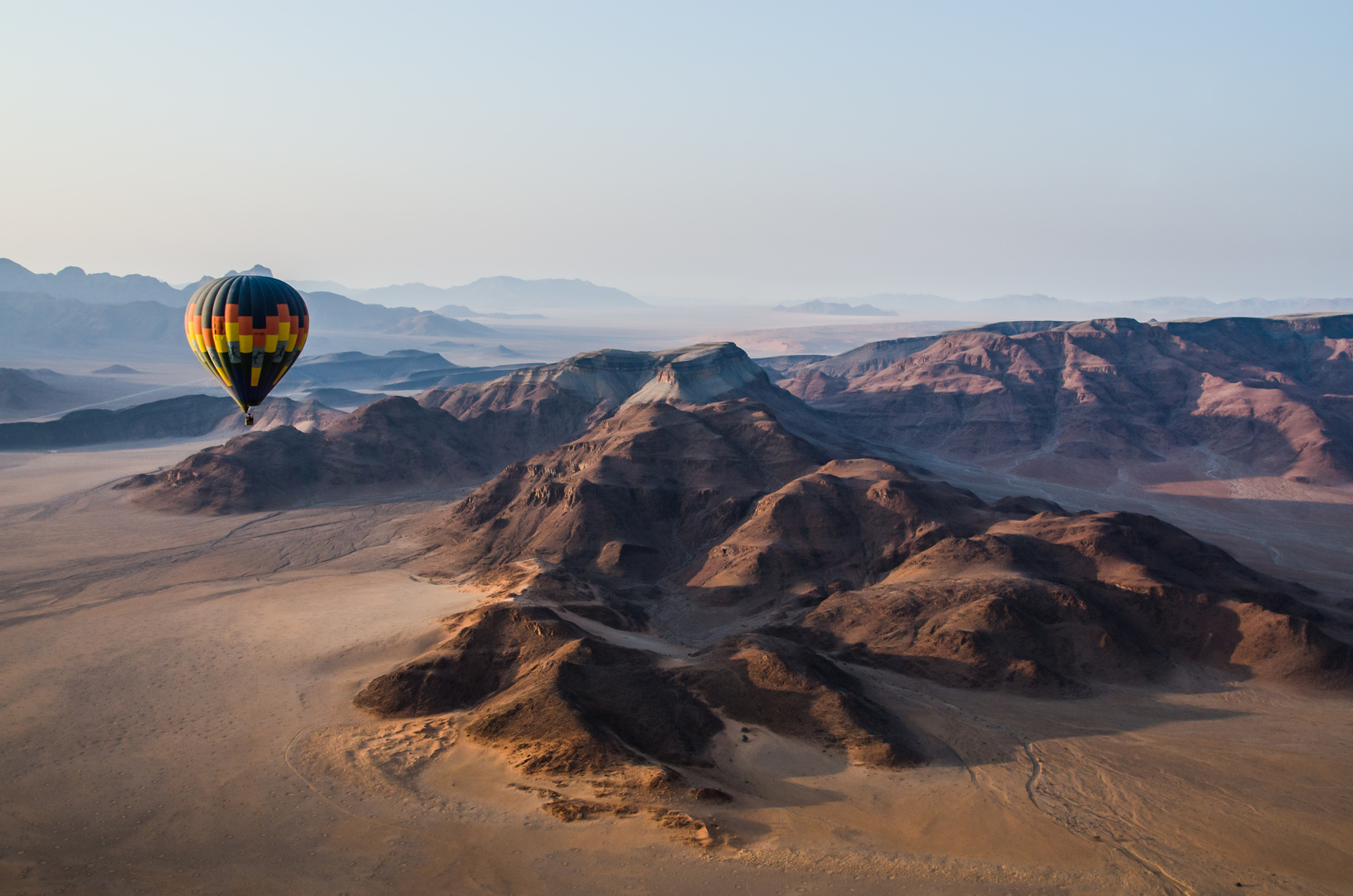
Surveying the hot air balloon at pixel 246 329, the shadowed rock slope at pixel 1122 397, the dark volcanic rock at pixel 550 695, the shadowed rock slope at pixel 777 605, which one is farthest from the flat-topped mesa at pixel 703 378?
the dark volcanic rock at pixel 550 695

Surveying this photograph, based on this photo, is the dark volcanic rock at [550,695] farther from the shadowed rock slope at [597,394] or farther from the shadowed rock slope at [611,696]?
the shadowed rock slope at [597,394]

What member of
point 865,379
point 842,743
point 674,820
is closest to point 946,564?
point 842,743

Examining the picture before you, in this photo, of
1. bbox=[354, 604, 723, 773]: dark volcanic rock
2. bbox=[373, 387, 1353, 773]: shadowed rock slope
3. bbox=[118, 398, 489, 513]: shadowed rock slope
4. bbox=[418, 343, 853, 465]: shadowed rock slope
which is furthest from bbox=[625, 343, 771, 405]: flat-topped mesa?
bbox=[354, 604, 723, 773]: dark volcanic rock

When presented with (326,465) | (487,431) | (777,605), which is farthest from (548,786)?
(487,431)

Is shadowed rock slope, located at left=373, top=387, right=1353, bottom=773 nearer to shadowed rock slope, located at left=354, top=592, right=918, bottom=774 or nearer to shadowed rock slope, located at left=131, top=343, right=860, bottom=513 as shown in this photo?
shadowed rock slope, located at left=354, top=592, right=918, bottom=774

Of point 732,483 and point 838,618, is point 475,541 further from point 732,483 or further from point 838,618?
point 838,618

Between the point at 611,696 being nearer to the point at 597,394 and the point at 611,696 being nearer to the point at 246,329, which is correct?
the point at 246,329
